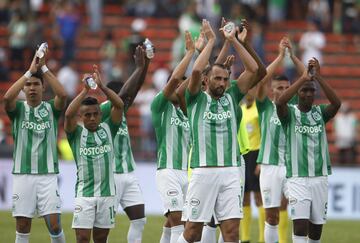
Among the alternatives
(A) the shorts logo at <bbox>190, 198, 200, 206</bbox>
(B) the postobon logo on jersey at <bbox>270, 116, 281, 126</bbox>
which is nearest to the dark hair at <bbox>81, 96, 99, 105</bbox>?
(A) the shorts logo at <bbox>190, 198, 200, 206</bbox>

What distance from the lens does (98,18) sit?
34.6 metres

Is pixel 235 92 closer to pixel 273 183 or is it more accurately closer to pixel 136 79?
pixel 136 79

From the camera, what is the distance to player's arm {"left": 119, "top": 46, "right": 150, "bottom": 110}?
1623 cm

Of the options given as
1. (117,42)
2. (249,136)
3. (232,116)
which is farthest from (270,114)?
(117,42)

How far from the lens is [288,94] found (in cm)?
1545

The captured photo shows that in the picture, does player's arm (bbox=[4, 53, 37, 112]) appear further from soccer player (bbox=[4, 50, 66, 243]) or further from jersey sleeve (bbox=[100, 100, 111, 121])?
jersey sleeve (bbox=[100, 100, 111, 121])

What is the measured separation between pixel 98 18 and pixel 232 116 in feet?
67.4

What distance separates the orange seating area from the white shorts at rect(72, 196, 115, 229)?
18.9 m

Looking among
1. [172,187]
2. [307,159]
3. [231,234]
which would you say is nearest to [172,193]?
[172,187]

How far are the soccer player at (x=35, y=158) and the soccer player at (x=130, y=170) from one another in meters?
0.87

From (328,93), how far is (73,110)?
3.62 m

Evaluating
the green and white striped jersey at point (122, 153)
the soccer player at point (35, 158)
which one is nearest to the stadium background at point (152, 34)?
the green and white striped jersey at point (122, 153)

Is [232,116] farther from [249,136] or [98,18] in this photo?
[98,18]

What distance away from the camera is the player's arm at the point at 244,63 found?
14383 millimetres
